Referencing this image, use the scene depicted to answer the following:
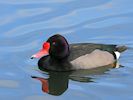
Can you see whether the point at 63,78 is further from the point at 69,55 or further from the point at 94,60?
the point at 94,60

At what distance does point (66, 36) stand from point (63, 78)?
1702 mm

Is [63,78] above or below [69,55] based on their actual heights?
below

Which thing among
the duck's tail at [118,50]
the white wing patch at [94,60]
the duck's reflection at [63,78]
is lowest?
the duck's reflection at [63,78]

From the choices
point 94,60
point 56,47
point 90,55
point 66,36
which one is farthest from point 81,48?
point 66,36

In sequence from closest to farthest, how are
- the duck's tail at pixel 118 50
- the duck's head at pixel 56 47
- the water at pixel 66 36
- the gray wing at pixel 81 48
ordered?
the water at pixel 66 36, the duck's head at pixel 56 47, the gray wing at pixel 81 48, the duck's tail at pixel 118 50

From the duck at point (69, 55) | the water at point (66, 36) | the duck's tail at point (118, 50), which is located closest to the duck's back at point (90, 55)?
the duck at point (69, 55)

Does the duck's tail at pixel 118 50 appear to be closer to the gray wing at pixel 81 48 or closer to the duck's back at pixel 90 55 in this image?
the duck's back at pixel 90 55

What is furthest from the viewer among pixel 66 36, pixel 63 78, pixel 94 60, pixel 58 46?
pixel 66 36

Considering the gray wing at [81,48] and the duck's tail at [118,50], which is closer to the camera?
the gray wing at [81,48]

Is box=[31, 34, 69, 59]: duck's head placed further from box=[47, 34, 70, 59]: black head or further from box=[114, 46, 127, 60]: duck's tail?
box=[114, 46, 127, 60]: duck's tail

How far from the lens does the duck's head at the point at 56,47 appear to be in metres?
11.8

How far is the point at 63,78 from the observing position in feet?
38.0

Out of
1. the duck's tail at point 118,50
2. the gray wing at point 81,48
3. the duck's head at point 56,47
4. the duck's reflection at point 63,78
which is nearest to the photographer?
the duck's reflection at point 63,78

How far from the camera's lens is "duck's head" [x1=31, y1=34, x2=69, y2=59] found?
11836 mm
